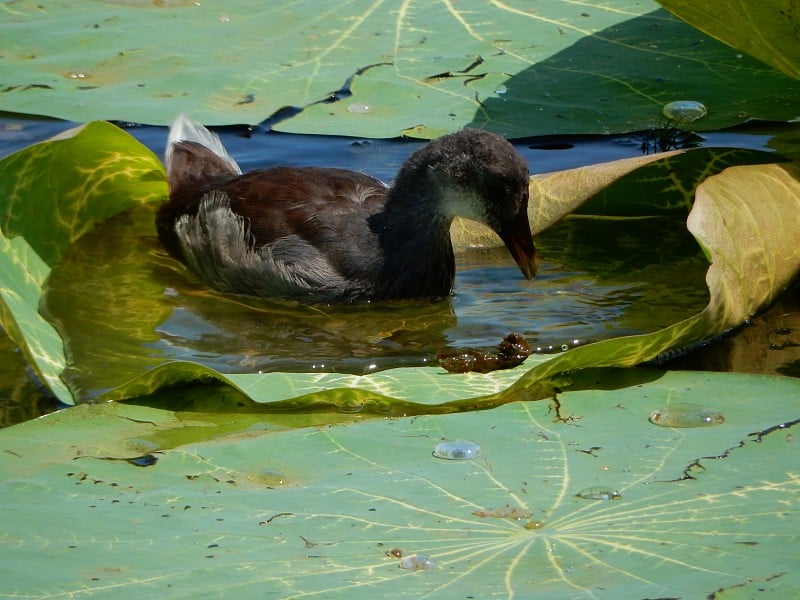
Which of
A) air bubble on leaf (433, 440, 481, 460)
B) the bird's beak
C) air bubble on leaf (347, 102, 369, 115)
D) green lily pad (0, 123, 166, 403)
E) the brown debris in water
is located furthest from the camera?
air bubble on leaf (347, 102, 369, 115)

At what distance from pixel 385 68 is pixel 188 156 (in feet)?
3.22

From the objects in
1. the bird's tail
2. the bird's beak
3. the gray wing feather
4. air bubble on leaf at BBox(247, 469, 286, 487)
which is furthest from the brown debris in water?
the bird's tail

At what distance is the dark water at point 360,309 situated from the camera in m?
4.14

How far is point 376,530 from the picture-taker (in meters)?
2.23

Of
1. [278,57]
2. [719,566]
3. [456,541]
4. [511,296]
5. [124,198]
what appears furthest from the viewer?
[278,57]

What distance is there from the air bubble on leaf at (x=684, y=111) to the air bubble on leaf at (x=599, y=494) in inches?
123

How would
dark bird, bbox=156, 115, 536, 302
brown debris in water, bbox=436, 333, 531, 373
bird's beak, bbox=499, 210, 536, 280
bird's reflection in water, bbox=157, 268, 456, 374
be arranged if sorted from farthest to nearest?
dark bird, bbox=156, 115, 536, 302, bird's beak, bbox=499, 210, 536, 280, bird's reflection in water, bbox=157, 268, 456, 374, brown debris in water, bbox=436, 333, 531, 373

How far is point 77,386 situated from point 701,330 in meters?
1.86

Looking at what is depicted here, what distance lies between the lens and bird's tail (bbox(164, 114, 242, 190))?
536 centimetres

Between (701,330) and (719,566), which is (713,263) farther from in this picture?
(719,566)

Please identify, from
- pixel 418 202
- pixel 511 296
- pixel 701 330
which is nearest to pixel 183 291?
pixel 418 202

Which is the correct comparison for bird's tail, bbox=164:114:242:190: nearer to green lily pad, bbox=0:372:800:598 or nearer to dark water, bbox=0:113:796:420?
dark water, bbox=0:113:796:420

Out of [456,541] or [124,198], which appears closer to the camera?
[456,541]

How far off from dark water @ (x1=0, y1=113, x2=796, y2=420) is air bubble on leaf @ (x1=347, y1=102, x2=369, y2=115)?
761 mm
